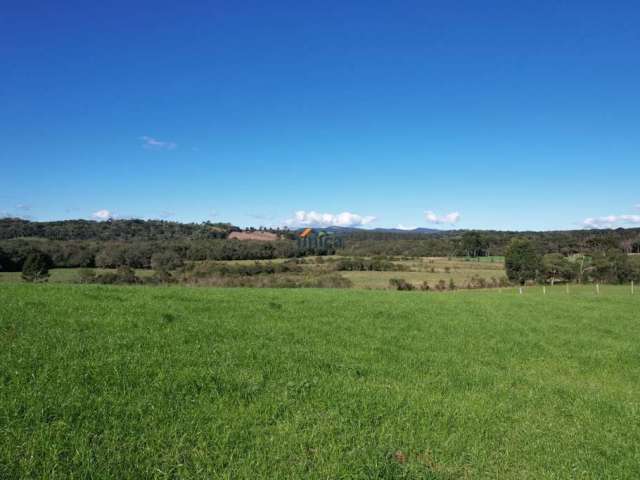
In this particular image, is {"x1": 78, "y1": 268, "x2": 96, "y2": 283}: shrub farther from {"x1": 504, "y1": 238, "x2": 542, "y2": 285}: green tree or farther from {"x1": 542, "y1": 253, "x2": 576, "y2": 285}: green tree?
{"x1": 542, "y1": 253, "x2": 576, "y2": 285}: green tree

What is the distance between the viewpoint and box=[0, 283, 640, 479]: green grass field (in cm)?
482

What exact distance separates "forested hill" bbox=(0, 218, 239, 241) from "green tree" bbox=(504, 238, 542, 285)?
224ft

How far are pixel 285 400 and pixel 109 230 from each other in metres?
105

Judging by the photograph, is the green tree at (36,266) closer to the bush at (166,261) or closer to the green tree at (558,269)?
the bush at (166,261)

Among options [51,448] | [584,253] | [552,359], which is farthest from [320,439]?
[584,253]

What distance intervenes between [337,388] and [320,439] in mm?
1825

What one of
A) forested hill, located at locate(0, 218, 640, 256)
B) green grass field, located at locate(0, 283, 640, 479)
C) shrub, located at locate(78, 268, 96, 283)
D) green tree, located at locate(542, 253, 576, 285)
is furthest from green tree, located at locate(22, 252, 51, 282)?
green tree, located at locate(542, 253, 576, 285)

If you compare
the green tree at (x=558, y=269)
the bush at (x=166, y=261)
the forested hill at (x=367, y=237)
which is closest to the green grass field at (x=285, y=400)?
the bush at (x=166, y=261)

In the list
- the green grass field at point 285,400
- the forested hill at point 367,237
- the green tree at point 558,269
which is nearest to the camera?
the green grass field at point 285,400

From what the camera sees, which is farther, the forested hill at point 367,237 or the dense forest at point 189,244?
the forested hill at point 367,237

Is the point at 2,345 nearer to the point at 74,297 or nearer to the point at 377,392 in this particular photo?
the point at 74,297

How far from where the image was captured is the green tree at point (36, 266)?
46.3 m

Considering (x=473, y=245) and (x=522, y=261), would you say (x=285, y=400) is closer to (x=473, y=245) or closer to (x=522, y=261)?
(x=522, y=261)

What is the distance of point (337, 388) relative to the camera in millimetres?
7203
